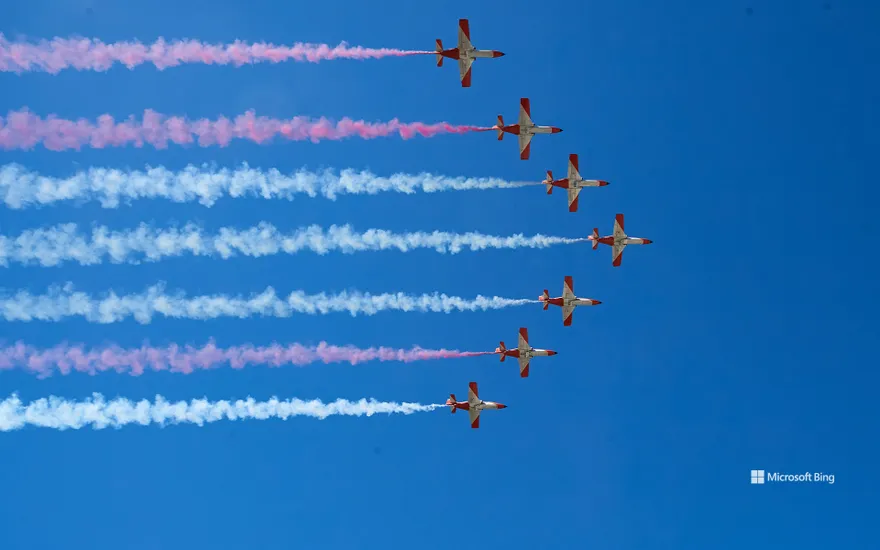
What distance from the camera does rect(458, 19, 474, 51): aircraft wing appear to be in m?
54.2

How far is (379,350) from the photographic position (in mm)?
54281

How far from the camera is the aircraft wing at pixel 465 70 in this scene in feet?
180

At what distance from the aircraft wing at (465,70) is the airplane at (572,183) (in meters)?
9.33

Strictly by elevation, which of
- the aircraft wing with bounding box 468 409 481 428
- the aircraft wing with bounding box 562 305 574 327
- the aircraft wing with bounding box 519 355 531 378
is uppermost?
the aircraft wing with bounding box 562 305 574 327

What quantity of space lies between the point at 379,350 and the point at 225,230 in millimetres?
11195

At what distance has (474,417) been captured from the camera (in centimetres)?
6006

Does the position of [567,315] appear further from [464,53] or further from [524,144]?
[464,53]

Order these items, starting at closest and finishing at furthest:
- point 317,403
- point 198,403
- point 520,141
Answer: point 198,403 → point 317,403 → point 520,141

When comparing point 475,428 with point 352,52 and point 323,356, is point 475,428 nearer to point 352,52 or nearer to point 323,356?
point 323,356

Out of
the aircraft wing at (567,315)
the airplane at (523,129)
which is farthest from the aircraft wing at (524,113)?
the aircraft wing at (567,315)

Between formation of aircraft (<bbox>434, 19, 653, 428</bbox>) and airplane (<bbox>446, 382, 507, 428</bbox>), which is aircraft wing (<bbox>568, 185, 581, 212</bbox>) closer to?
formation of aircraft (<bbox>434, 19, 653, 428</bbox>)

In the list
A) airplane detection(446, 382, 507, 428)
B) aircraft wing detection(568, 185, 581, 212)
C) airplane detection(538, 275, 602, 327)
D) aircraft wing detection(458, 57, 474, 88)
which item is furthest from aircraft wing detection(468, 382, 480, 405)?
aircraft wing detection(458, 57, 474, 88)

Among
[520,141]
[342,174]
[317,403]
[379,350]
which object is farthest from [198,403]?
[520,141]

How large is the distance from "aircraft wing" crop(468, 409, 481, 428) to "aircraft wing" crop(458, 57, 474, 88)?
20371 mm
